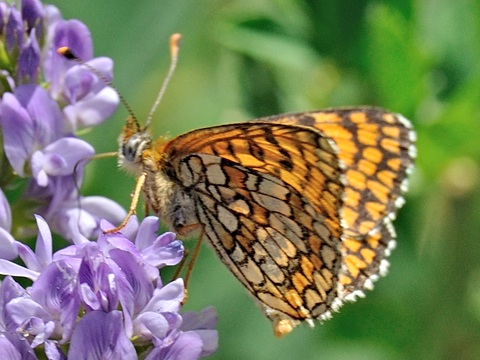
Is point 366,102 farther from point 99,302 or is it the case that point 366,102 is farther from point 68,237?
point 99,302

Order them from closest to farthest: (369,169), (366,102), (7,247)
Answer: (7,247) < (369,169) < (366,102)

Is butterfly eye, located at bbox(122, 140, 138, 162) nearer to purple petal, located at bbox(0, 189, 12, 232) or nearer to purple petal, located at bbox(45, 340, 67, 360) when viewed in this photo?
purple petal, located at bbox(0, 189, 12, 232)

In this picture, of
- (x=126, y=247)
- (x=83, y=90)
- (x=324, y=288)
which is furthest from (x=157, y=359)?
(x=83, y=90)

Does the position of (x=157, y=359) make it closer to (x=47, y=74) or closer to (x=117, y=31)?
(x=47, y=74)

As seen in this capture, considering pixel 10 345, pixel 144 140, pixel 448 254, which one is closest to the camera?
pixel 10 345

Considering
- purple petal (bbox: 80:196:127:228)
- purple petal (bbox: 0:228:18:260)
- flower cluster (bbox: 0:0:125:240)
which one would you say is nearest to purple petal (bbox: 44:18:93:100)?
flower cluster (bbox: 0:0:125:240)

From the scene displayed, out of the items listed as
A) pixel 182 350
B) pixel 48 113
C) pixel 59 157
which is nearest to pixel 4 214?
pixel 59 157

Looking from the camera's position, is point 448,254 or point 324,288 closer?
point 324,288
